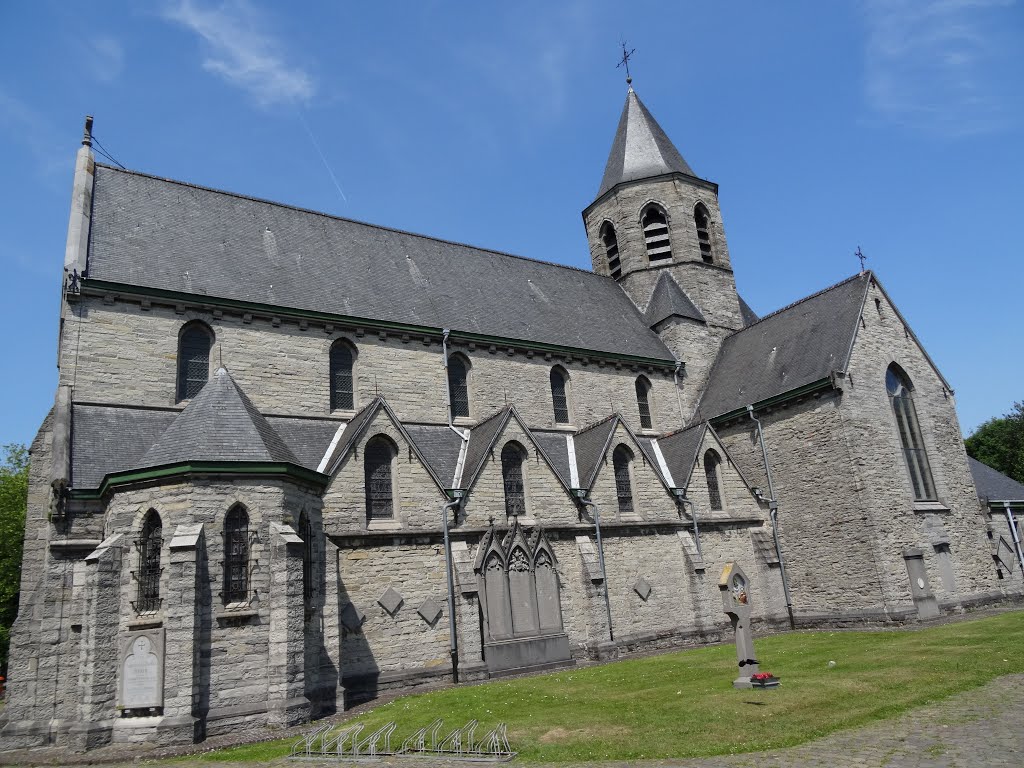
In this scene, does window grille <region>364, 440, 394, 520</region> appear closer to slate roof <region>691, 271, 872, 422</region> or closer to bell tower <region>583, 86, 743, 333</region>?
slate roof <region>691, 271, 872, 422</region>

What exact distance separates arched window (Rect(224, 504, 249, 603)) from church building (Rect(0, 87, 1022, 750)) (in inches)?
2.2

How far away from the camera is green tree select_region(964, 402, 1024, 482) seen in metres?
46.5

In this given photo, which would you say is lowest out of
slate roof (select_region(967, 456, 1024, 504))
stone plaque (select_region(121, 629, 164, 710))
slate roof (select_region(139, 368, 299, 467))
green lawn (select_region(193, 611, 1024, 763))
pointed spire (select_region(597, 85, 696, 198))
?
green lawn (select_region(193, 611, 1024, 763))

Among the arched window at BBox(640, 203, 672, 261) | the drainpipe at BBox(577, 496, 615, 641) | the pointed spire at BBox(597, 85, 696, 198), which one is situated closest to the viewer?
the drainpipe at BBox(577, 496, 615, 641)

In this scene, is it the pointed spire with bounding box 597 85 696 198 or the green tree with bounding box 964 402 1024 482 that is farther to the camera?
the green tree with bounding box 964 402 1024 482

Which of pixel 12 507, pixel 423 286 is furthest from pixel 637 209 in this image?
pixel 12 507

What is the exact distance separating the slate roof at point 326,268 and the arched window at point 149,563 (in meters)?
7.29

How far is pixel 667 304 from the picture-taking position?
30.3 metres

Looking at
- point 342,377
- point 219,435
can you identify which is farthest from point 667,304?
point 219,435

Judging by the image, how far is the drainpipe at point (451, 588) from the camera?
1717 centimetres

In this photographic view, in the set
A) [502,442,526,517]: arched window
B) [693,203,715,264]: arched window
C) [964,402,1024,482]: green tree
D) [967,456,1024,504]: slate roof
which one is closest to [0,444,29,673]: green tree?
[502,442,526,517]: arched window

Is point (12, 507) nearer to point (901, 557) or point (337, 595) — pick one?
point (337, 595)

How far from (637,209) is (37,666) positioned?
27.9m

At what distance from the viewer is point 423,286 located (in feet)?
81.1
